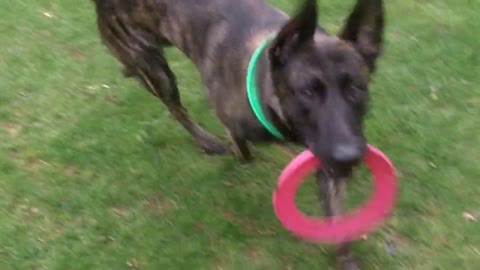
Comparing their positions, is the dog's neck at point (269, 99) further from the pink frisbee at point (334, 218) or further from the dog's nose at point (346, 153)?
the dog's nose at point (346, 153)

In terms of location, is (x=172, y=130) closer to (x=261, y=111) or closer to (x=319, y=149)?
(x=261, y=111)

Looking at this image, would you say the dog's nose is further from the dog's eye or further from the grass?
the grass

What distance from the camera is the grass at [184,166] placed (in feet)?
13.8

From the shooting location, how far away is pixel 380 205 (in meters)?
3.84

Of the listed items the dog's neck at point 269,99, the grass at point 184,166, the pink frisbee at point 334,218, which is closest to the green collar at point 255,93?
the dog's neck at point 269,99

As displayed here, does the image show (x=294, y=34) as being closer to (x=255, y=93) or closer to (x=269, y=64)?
(x=269, y=64)

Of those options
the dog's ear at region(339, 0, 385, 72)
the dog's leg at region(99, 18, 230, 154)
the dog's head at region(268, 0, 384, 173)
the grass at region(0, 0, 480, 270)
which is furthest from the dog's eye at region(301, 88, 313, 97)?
the dog's leg at region(99, 18, 230, 154)

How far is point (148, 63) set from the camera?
4.57 metres

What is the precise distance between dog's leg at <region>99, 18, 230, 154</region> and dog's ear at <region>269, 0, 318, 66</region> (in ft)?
4.12

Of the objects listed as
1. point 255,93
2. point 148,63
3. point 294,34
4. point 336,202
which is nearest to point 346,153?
point 294,34

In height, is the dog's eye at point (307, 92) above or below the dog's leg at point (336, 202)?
above

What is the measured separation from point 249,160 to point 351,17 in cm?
142

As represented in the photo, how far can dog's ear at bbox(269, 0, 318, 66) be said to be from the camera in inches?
128

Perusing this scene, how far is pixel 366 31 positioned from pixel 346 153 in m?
0.65
